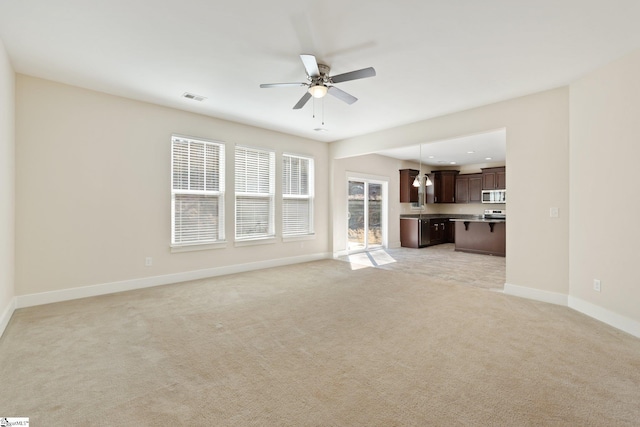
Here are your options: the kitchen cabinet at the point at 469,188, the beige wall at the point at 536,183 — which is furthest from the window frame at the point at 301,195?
the kitchen cabinet at the point at 469,188

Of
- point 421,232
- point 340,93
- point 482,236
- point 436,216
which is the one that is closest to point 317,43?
point 340,93

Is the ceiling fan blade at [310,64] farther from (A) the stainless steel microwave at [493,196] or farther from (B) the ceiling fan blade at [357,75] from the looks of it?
(A) the stainless steel microwave at [493,196]

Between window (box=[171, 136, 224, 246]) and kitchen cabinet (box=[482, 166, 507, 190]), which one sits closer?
window (box=[171, 136, 224, 246])

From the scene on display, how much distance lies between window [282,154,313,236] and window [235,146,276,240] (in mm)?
359

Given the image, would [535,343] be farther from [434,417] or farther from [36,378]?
[36,378]

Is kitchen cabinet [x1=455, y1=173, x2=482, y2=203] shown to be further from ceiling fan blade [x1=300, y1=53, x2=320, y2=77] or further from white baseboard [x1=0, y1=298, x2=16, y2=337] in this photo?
white baseboard [x1=0, y1=298, x2=16, y2=337]

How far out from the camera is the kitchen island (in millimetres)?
7676

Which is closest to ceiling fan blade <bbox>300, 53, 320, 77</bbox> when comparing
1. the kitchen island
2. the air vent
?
the air vent

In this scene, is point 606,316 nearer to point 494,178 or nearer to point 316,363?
point 316,363

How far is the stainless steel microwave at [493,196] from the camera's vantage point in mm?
9234

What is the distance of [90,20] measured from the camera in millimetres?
2568

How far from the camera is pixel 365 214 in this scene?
859 cm

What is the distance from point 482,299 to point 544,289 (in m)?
0.84

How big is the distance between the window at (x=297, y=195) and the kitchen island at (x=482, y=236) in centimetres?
462
